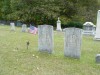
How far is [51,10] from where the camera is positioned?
3759 cm

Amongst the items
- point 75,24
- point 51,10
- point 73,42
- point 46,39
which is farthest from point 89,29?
point 73,42

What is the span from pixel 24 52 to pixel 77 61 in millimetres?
2365

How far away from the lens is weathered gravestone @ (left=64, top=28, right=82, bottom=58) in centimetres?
1048

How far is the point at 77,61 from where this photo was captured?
10141 mm

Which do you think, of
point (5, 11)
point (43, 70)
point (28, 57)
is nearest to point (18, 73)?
point (43, 70)

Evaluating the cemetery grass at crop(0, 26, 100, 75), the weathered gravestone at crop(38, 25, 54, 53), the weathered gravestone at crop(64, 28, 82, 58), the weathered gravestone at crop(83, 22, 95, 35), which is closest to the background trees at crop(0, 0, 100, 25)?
the weathered gravestone at crop(83, 22, 95, 35)

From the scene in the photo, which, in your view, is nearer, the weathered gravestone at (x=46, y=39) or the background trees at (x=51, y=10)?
the weathered gravestone at (x=46, y=39)

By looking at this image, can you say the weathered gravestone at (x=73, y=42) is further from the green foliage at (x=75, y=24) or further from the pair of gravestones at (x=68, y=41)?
the green foliage at (x=75, y=24)

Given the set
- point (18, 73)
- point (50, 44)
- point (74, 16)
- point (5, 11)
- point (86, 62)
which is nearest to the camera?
point (18, 73)

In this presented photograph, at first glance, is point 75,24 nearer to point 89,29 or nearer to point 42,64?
point 89,29

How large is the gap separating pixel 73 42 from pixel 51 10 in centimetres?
2736

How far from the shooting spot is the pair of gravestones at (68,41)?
10.5 m

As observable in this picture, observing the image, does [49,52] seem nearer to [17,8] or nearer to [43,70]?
[43,70]

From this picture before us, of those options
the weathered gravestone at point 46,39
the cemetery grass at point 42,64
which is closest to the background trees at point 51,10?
the weathered gravestone at point 46,39
